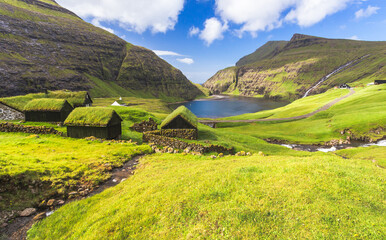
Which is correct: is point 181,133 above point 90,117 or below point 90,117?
below

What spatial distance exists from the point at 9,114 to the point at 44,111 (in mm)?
9675

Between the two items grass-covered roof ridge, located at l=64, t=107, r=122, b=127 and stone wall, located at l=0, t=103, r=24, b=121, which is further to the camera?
stone wall, located at l=0, t=103, r=24, b=121

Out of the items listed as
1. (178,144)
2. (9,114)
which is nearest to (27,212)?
(178,144)

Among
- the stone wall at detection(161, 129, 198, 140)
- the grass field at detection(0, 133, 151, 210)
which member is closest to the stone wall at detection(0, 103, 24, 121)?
the grass field at detection(0, 133, 151, 210)

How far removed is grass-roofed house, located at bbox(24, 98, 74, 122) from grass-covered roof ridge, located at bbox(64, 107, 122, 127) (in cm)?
1116

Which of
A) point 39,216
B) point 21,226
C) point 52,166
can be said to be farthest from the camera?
point 52,166

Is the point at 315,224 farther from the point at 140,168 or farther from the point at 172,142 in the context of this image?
the point at 172,142

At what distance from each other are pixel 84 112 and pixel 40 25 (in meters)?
269

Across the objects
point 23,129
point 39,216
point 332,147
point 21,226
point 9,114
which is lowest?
point 332,147

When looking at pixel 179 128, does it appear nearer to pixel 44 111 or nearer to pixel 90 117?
pixel 90 117

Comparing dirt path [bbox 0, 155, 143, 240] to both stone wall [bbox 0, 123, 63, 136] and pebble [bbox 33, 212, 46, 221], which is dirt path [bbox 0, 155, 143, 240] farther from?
stone wall [bbox 0, 123, 63, 136]

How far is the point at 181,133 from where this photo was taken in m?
27.1

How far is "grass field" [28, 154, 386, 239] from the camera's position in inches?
250

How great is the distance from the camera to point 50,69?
162m
